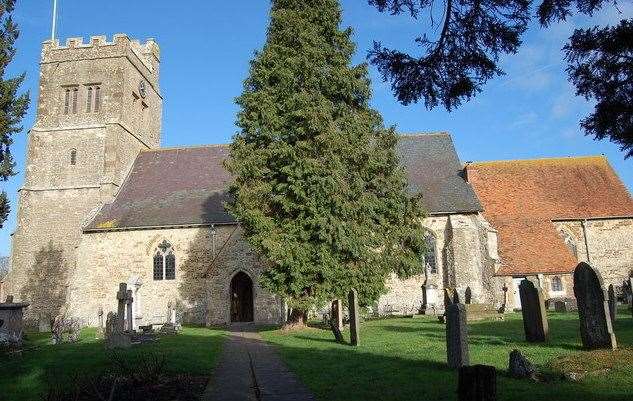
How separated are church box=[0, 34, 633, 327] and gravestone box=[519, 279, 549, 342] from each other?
11293 mm

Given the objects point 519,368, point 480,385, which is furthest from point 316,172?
point 480,385

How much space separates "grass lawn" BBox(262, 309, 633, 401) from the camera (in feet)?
21.4

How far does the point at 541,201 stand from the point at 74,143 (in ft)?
88.8

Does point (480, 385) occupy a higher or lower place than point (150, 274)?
lower

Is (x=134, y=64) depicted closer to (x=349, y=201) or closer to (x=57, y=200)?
(x=57, y=200)

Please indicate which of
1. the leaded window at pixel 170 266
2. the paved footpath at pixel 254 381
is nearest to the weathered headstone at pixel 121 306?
the paved footpath at pixel 254 381

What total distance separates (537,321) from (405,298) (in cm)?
1501

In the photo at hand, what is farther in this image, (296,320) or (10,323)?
(296,320)

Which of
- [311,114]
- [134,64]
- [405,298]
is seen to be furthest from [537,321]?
[134,64]

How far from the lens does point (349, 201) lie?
1859 cm

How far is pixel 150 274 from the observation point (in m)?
27.2

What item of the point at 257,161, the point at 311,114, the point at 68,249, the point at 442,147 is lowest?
the point at 68,249

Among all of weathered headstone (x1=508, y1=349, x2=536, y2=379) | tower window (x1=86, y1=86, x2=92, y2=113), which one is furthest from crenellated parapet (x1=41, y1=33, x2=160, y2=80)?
weathered headstone (x1=508, y1=349, x2=536, y2=379)

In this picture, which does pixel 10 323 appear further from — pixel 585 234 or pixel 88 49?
pixel 585 234
